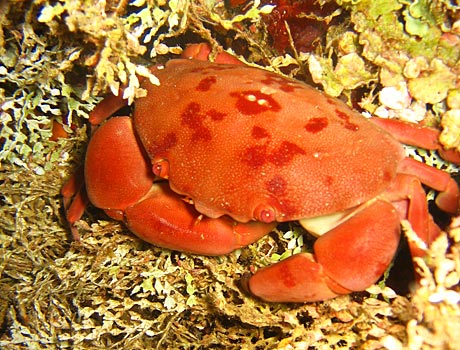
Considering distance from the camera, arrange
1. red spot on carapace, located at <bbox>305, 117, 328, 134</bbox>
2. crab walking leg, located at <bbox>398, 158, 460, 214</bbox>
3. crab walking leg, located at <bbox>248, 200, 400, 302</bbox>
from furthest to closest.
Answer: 1. crab walking leg, located at <bbox>398, 158, 460, 214</bbox>
2. red spot on carapace, located at <bbox>305, 117, 328, 134</bbox>
3. crab walking leg, located at <bbox>248, 200, 400, 302</bbox>

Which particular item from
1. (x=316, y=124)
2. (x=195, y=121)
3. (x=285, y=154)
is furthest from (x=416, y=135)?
(x=195, y=121)

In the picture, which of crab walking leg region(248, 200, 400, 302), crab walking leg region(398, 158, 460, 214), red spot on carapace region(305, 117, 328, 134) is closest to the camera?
crab walking leg region(248, 200, 400, 302)

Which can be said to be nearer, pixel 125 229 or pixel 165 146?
pixel 165 146

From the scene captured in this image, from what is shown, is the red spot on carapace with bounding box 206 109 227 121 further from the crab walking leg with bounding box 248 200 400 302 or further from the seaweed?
the crab walking leg with bounding box 248 200 400 302

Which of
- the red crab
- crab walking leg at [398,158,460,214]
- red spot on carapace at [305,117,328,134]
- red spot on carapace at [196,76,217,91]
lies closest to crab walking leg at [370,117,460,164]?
the red crab

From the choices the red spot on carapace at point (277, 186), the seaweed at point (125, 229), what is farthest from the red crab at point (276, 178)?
the seaweed at point (125, 229)

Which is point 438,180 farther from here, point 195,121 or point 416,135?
point 195,121

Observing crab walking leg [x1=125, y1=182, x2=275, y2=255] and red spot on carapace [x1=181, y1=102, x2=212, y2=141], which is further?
crab walking leg [x1=125, y1=182, x2=275, y2=255]
